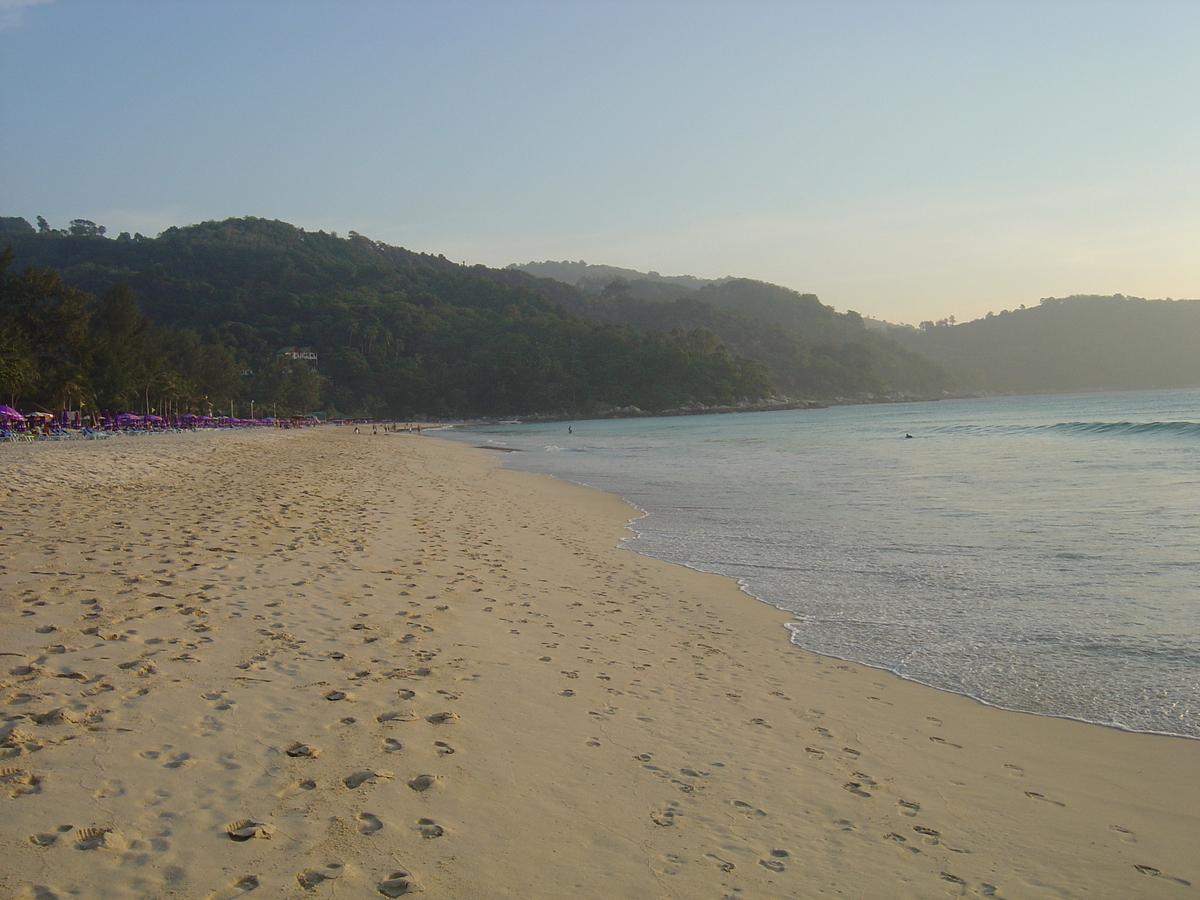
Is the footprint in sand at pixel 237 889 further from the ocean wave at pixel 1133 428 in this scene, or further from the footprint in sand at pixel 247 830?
the ocean wave at pixel 1133 428

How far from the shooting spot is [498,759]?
10.5 ft

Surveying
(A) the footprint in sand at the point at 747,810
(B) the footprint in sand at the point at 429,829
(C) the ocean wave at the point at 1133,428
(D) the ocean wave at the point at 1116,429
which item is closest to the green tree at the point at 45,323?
(B) the footprint in sand at the point at 429,829

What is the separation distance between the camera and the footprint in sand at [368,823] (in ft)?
8.31

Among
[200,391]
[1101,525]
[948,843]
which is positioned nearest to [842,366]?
[200,391]

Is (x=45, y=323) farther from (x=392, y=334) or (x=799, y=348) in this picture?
(x=799, y=348)

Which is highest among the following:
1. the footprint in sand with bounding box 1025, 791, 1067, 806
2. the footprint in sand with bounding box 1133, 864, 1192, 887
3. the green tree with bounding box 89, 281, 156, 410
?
the green tree with bounding box 89, 281, 156, 410

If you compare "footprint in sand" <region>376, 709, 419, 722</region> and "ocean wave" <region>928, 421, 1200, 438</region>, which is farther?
"ocean wave" <region>928, 421, 1200, 438</region>

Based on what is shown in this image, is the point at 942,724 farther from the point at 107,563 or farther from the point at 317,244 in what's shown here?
the point at 317,244

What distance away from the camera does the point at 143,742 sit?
3002 millimetres

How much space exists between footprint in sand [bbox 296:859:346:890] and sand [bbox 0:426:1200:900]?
2cm

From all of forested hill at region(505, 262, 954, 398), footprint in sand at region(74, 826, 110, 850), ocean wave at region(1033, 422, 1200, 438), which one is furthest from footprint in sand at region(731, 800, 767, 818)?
forested hill at region(505, 262, 954, 398)

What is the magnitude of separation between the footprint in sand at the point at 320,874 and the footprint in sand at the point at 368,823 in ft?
0.60

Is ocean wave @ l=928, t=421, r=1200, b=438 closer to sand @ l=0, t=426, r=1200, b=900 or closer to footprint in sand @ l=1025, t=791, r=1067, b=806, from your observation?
sand @ l=0, t=426, r=1200, b=900

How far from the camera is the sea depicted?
4.85 m
